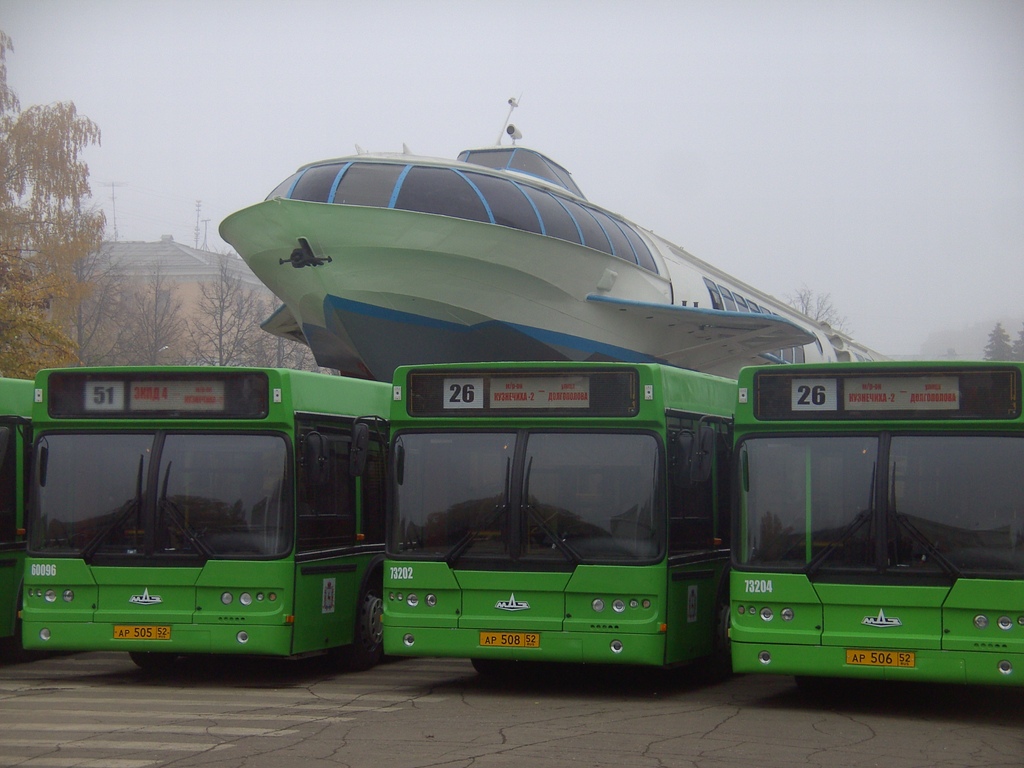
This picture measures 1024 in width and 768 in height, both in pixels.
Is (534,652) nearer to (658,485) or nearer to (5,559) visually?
(658,485)

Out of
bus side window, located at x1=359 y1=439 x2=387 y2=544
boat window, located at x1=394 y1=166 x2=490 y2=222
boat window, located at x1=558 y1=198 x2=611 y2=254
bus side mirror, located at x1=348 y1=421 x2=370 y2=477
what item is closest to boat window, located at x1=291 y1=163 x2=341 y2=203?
boat window, located at x1=394 y1=166 x2=490 y2=222

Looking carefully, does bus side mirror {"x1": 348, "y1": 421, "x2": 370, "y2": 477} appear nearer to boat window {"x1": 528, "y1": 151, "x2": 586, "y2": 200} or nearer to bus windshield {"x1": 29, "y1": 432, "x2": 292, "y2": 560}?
bus windshield {"x1": 29, "y1": 432, "x2": 292, "y2": 560}

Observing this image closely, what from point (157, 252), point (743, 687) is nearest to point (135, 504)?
point (743, 687)

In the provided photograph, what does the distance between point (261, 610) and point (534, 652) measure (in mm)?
2337

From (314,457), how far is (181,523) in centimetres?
126

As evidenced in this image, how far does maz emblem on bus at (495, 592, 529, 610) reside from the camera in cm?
1059

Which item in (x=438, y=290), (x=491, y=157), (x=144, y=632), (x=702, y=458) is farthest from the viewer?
(x=491, y=157)

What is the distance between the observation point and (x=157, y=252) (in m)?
87.9

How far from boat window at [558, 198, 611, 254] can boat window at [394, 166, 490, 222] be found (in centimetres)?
279

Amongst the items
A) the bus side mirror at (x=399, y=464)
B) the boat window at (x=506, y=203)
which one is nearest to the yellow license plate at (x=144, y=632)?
the bus side mirror at (x=399, y=464)

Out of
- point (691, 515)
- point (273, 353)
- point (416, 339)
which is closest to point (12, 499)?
point (691, 515)

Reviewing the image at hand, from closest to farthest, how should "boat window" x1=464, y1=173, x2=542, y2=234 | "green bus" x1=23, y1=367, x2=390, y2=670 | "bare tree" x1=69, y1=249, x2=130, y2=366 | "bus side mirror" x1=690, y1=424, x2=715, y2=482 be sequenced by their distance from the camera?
"bus side mirror" x1=690, y1=424, x2=715, y2=482 → "green bus" x1=23, y1=367, x2=390, y2=670 → "boat window" x1=464, y1=173, x2=542, y2=234 → "bare tree" x1=69, y1=249, x2=130, y2=366

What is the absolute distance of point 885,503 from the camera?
984 centimetres

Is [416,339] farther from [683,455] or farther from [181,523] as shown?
[683,455]
